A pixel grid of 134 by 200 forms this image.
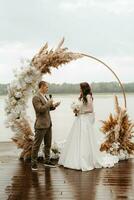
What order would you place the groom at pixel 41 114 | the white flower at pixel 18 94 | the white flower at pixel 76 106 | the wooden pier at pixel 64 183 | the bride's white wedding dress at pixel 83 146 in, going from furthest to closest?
the white flower at pixel 18 94 < the white flower at pixel 76 106 < the bride's white wedding dress at pixel 83 146 < the groom at pixel 41 114 < the wooden pier at pixel 64 183

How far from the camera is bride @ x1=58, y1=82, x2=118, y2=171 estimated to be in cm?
820

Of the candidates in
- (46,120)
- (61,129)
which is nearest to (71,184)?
(46,120)

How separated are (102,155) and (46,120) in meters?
1.15

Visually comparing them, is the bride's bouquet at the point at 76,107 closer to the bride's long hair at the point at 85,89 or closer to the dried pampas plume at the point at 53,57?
the bride's long hair at the point at 85,89

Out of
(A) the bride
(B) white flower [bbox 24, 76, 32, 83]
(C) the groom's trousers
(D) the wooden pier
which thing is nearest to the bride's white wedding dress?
(A) the bride

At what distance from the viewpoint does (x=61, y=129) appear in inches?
558

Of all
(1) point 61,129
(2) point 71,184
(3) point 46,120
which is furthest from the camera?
(1) point 61,129

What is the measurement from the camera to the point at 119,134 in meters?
9.22

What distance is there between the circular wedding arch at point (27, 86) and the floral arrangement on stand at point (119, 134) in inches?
8.3

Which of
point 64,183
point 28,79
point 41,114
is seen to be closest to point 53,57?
point 28,79

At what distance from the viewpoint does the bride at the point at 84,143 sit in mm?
8195

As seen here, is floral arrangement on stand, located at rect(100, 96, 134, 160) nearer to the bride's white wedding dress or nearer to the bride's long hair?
the bride's white wedding dress

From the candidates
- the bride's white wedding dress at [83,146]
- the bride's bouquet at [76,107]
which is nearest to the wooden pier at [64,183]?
the bride's white wedding dress at [83,146]

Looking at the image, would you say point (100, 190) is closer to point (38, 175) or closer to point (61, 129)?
point (38, 175)
